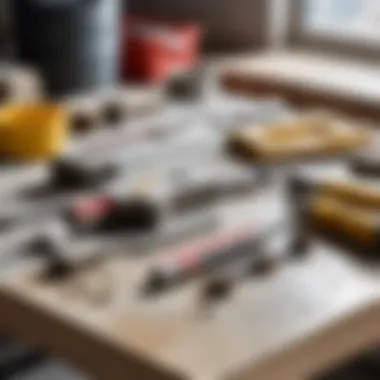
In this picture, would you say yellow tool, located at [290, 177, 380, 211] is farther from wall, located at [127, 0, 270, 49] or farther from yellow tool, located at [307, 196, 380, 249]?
wall, located at [127, 0, 270, 49]

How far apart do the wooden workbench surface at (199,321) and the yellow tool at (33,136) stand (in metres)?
0.39

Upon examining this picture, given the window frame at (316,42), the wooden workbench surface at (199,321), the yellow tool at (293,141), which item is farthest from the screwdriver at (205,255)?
the window frame at (316,42)

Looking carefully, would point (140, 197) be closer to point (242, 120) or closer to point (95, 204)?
point (95, 204)

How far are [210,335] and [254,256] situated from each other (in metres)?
0.19

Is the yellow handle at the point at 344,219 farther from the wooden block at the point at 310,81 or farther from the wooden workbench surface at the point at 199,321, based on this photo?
the wooden block at the point at 310,81

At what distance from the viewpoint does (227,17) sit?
2.59m

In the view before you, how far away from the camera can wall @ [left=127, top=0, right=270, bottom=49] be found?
8.38 feet

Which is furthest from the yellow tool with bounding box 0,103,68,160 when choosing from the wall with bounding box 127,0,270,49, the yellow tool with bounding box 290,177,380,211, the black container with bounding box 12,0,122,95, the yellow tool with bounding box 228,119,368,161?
the wall with bounding box 127,0,270,49

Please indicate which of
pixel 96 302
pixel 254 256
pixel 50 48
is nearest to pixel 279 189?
pixel 254 256

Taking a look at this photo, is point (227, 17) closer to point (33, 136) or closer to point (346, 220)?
point (33, 136)

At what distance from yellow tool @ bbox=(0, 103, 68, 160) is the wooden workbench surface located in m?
0.39

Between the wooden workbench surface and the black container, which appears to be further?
the black container

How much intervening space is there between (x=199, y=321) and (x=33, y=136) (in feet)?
1.87

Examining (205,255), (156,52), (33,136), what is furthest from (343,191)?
(156,52)
